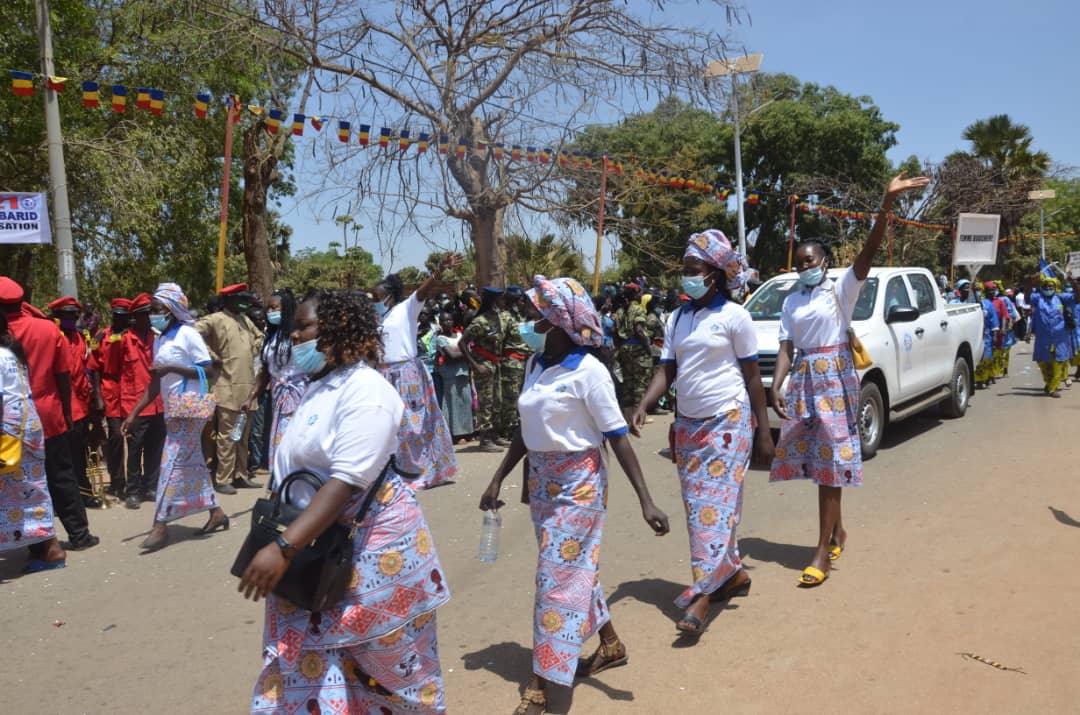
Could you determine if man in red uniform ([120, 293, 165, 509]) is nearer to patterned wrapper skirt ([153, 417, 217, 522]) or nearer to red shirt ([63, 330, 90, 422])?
red shirt ([63, 330, 90, 422])

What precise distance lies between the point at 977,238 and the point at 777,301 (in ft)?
41.8

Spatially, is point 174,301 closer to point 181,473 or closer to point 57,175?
point 181,473

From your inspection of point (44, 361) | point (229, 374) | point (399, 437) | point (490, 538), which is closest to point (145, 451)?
point (229, 374)

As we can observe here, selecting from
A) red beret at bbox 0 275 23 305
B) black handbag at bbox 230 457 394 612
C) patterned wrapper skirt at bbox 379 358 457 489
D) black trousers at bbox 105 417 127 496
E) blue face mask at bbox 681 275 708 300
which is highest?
blue face mask at bbox 681 275 708 300

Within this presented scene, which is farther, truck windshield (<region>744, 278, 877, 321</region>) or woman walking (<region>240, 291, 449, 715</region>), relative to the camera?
truck windshield (<region>744, 278, 877, 321</region>)

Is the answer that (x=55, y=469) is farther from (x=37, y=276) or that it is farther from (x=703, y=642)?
(x=37, y=276)

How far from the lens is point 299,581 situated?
256 centimetres

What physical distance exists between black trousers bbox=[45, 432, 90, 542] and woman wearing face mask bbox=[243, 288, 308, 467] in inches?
51.0

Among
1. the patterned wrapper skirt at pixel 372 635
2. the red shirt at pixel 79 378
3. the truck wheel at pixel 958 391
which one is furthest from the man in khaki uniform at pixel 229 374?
the truck wheel at pixel 958 391

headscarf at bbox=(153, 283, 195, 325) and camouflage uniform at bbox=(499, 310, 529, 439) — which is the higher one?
headscarf at bbox=(153, 283, 195, 325)

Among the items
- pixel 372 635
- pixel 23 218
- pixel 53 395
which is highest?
pixel 23 218

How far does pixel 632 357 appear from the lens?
1236cm

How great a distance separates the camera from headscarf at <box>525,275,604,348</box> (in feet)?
12.0

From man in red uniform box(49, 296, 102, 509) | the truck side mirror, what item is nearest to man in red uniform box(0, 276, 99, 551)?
man in red uniform box(49, 296, 102, 509)
